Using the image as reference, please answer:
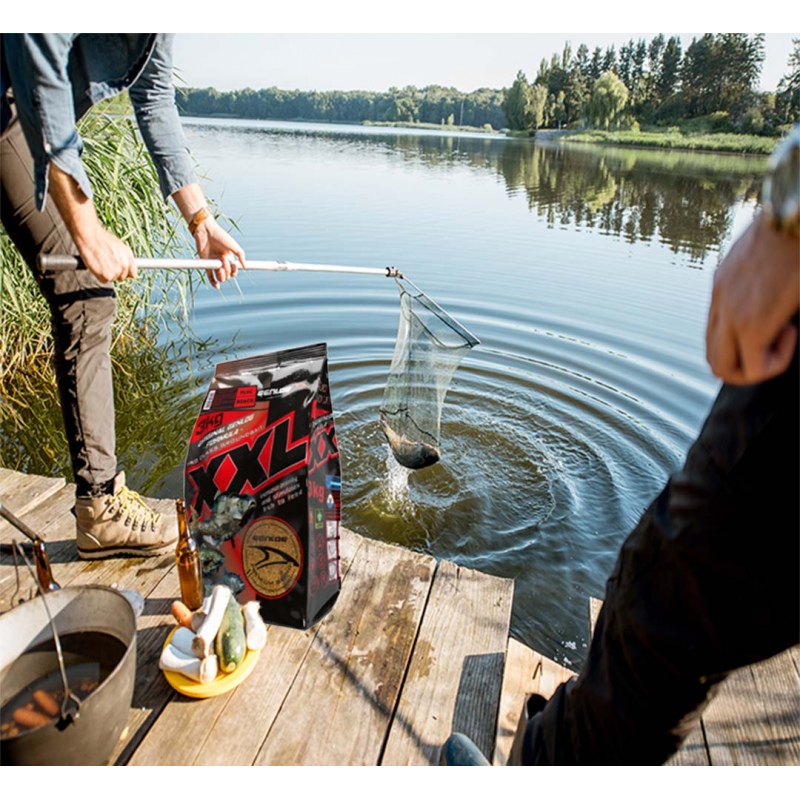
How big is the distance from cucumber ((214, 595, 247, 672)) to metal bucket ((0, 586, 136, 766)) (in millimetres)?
247

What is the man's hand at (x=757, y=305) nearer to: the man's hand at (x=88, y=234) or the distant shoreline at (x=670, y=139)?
the man's hand at (x=88, y=234)

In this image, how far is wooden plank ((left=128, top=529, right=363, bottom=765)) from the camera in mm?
1487

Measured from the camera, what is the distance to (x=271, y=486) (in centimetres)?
177

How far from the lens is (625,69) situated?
63.8 m

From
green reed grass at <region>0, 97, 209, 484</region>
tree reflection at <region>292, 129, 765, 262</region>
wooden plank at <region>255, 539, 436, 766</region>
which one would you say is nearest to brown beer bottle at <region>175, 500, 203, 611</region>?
wooden plank at <region>255, 539, 436, 766</region>

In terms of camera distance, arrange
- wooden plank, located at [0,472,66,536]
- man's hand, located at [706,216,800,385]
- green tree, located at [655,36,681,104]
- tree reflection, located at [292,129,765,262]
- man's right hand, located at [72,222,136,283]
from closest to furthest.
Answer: man's hand, located at [706,216,800,385]
man's right hand, located at [72,222,136,283]
wooden plank, located at [0,472,66,536]
tree reflection, located at [292,129,765,262]
green tree, located at [655,36,681,104]

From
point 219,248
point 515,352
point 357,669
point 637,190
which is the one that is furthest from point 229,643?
point 637,190

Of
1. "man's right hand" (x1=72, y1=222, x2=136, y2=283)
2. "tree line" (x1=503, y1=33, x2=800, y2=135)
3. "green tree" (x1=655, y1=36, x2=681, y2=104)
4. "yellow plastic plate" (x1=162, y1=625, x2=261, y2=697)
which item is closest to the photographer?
"yellow plastic plate" (x1=162, y1=625, x2=261, y2=697)

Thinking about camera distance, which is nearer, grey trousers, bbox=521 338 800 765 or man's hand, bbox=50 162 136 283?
grey trousers, bbox=521 338 800 765

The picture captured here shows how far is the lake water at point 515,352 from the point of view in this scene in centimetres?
331

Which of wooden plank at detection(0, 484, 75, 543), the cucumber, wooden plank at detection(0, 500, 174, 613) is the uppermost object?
the cucumber

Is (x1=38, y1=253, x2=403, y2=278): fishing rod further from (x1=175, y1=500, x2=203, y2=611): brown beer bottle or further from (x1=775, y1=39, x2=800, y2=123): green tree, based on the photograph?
(x1=775, y1=39, x2=800, y2=123): green tree
